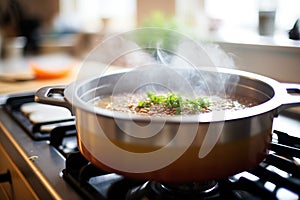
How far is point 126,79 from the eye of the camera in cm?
76

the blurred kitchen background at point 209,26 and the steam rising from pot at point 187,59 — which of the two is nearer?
the steam rising from pot at point 187,59

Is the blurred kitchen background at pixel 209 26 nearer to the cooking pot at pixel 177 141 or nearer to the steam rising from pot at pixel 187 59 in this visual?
the steam rising from pot at pixel 187 59

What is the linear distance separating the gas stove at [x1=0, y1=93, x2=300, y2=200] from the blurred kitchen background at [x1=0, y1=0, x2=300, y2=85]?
1.04 ft

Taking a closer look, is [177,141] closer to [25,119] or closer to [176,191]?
[176,191]

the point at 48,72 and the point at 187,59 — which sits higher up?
the point at 187,59

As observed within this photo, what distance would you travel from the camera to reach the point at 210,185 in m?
0.54

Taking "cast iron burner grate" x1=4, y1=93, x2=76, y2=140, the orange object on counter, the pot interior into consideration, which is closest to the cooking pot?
the pot interior

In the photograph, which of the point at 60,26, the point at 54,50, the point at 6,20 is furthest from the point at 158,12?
the point at 6,20

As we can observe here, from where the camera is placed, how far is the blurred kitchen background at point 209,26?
105cm

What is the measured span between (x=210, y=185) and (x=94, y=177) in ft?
0.59

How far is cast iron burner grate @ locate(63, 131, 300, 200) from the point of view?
50 centimetres

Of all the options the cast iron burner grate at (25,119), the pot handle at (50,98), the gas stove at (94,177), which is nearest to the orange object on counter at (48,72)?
the cast iron burner grate at (25,119)

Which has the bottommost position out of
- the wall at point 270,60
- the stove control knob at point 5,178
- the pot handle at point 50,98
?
the stove control knob at point 5,178

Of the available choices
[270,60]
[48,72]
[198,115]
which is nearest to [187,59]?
[270,60]
